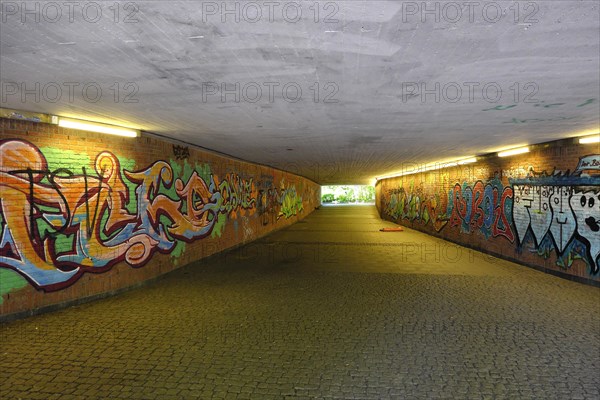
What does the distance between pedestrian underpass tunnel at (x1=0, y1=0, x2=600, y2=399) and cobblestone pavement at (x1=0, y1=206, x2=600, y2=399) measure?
0.04 metres

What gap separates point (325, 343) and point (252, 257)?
270 inches

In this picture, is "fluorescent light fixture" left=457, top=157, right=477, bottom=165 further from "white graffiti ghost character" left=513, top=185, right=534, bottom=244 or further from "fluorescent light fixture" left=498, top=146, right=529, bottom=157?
"white graffiti ghost character" left=513, top=185, right=534, bottom=244

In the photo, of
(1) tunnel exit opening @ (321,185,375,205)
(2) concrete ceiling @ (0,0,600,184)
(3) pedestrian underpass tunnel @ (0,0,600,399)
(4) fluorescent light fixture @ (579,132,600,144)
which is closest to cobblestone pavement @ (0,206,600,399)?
(3) pedestrian underpass tunnel @ (0,0,600,399)

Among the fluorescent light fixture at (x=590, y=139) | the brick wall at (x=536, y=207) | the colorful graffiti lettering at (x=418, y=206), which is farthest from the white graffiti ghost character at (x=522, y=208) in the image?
the colorful graffiti lettering at (x=418, y=206)

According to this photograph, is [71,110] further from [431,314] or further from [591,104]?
[591,104]

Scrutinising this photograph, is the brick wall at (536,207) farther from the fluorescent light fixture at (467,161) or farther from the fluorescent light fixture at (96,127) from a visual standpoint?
the fluorescent light fixture at (96,127)

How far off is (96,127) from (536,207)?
1080 cm

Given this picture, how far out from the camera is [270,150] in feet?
36.4

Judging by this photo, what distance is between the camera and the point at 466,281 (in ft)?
26.9

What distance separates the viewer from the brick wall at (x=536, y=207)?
7.87m

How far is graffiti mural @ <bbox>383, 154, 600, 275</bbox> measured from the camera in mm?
7805

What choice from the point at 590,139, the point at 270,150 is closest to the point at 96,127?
the point at 270,150

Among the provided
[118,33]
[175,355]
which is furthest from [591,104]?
[175,355]

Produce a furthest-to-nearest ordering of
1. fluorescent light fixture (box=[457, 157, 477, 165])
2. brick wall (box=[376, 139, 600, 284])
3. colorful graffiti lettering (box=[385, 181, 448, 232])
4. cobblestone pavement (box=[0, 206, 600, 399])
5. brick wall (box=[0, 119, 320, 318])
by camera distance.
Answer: colorful graffiti lettering (box=[385, 181, 448, 232]) < fluorescent light fixture (box=[457, 157, 477, 165]) < brick wall (box=[376, 139, 600, 284]) < brick wall (box=[0, 119, 320, 318]) < cobblestone pavement (box=[0, 206, 600, 399])
